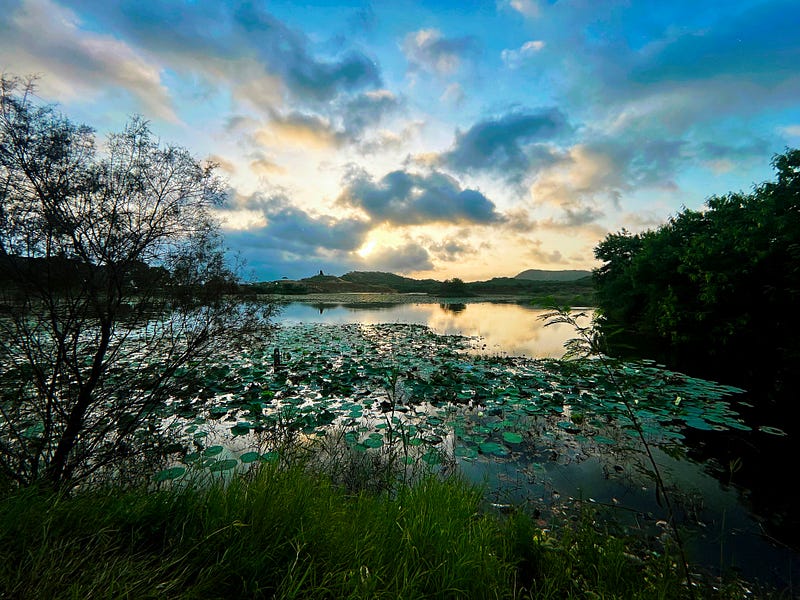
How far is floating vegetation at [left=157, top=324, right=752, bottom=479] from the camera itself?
6.34 m

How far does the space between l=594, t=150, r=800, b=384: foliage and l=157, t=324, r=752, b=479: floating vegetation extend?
2968 mm

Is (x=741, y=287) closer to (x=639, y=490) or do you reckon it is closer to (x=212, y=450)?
(x=639, y=490)

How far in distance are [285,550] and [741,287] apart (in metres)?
21.3

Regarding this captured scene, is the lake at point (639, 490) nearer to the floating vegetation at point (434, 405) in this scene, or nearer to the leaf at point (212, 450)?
the floating vegetation at point (434, 405)

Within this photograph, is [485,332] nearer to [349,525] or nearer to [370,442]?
[370,442]

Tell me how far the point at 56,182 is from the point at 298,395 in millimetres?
6446

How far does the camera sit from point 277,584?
225cm

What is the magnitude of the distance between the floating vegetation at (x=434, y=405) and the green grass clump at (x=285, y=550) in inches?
65.0

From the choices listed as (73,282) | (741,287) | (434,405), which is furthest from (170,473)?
(741,287)

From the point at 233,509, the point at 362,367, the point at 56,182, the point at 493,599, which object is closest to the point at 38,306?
the point at 56,182

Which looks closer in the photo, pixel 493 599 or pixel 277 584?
pixel 277 584

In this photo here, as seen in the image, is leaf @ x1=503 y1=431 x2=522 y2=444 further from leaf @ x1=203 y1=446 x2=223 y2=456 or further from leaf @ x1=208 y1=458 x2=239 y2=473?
leaf @ x1=203 y1=446 x2=223 y2=456

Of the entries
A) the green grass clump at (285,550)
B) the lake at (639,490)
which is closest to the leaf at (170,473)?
the green grass clump at (285,550)

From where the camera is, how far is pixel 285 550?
2547 mm
